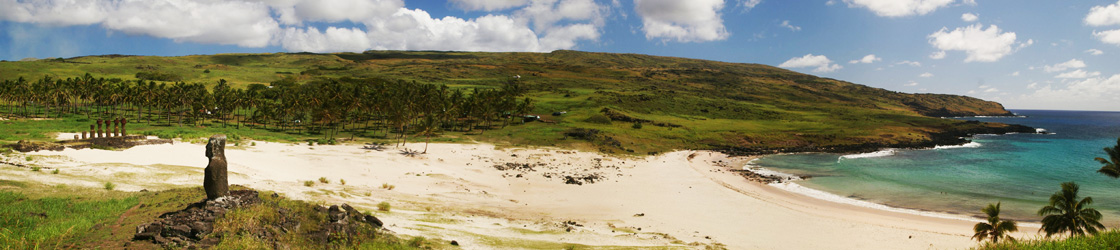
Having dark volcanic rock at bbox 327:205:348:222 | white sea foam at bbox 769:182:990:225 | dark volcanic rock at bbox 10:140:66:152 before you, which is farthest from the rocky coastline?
dark volcanic rock at bbox 10:140:66:152

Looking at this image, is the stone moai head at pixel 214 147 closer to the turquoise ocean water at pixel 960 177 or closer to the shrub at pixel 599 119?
the turquoise ocean water at pixel 960 177

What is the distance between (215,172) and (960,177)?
255 feet

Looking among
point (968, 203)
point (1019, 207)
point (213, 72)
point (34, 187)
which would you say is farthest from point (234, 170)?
point (213, 72)

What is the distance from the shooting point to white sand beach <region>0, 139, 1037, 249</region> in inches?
995

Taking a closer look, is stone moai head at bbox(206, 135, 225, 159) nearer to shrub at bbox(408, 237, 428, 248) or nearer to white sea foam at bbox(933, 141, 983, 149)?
shrub at bbox(408, 237, 428, 248)

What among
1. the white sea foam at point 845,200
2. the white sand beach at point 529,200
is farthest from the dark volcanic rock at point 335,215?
the white sea foam at point 845,200

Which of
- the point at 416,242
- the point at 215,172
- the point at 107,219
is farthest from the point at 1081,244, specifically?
the point at 107,219

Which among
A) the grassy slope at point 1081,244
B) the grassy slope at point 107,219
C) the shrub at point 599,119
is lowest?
the grassy slope at point 107,219

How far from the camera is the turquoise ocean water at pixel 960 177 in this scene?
43938mm

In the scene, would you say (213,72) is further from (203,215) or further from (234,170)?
(203,215)

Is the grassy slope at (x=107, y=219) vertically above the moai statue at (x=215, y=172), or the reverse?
the moai statue at (x=215, y=172)

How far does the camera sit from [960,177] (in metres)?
59.5

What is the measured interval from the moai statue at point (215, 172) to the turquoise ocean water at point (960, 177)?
51.1 meters

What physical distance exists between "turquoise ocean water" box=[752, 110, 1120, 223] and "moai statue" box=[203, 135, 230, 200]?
168 feet
